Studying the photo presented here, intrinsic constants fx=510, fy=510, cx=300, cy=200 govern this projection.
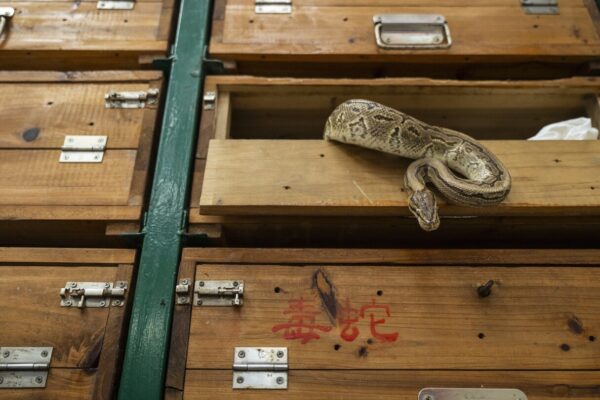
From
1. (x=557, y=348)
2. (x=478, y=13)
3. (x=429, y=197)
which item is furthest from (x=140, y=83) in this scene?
(x=557, y=348)

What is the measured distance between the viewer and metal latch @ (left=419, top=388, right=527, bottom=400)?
4.74 feet

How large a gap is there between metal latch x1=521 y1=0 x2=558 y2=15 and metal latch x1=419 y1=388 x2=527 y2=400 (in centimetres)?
178

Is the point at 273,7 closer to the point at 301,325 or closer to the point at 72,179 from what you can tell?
the point at 72,179

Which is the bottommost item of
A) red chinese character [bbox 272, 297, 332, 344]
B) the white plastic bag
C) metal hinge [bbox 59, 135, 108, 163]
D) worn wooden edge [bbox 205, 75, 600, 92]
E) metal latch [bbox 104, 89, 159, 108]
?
red chinese character [bbox 272, 297, 332, 344]

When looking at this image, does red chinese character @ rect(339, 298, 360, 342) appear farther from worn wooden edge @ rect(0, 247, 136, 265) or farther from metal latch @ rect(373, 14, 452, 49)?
metal latch @ rect(373, 14, 452, 49)

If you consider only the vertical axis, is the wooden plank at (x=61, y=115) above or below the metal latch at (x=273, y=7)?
below

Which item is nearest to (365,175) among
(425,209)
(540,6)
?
(425,209)

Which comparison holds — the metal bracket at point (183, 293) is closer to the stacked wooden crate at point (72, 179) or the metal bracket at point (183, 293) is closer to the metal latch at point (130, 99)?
the stacked wooden crate at point (72, 179)

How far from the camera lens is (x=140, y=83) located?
83.5 inches

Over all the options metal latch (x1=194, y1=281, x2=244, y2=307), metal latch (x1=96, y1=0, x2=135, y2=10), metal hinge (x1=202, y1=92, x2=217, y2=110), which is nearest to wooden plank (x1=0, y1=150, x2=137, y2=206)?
metal hinge (x1=202, y1=92, x2=217, y2=110)

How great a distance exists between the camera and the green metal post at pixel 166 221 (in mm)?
1511

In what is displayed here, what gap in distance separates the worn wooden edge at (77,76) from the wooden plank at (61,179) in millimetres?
370

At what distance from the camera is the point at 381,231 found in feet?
6.24

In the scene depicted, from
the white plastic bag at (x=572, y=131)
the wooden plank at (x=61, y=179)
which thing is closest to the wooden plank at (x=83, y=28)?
the wooden plank at (x=61, y=179)
